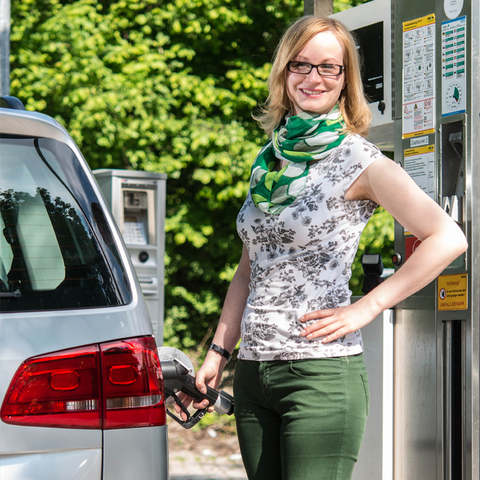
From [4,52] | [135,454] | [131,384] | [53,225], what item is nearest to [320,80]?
[53,225]

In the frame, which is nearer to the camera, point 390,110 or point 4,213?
point 4,213

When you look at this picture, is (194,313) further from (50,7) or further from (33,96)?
(50,7)

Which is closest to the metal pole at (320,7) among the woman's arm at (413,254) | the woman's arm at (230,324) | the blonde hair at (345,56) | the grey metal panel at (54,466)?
the blonde hair at (345,56)

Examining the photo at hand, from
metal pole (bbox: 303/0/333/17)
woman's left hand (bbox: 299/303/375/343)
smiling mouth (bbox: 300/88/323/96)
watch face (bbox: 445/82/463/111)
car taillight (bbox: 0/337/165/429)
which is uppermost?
metal pole (bbox: 303/0/333/17)

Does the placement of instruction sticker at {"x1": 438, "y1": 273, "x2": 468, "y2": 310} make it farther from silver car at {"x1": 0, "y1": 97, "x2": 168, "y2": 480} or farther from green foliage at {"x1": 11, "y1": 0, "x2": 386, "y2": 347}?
green foliage at {"x1": 11, "y1": 0, "x2": 386, "y2": 347}

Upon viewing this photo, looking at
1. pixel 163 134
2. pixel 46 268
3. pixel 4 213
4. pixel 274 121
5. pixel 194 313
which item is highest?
pixel 163 134

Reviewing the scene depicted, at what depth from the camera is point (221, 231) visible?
8.88 meters

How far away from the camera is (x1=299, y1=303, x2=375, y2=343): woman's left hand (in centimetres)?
179

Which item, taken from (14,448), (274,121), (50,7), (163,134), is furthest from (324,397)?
(50,7)

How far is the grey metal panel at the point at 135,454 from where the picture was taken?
166 centimetres

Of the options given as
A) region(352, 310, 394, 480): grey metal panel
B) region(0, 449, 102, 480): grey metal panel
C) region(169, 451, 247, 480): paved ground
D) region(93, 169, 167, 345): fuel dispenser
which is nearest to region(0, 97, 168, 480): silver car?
region(0, 449, 102, 480): grey metal panel

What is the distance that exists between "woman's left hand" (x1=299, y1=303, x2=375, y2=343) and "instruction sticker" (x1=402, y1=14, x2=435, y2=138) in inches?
54.4

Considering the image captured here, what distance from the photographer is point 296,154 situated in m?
1.97

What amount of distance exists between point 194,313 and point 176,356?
23.5ft
